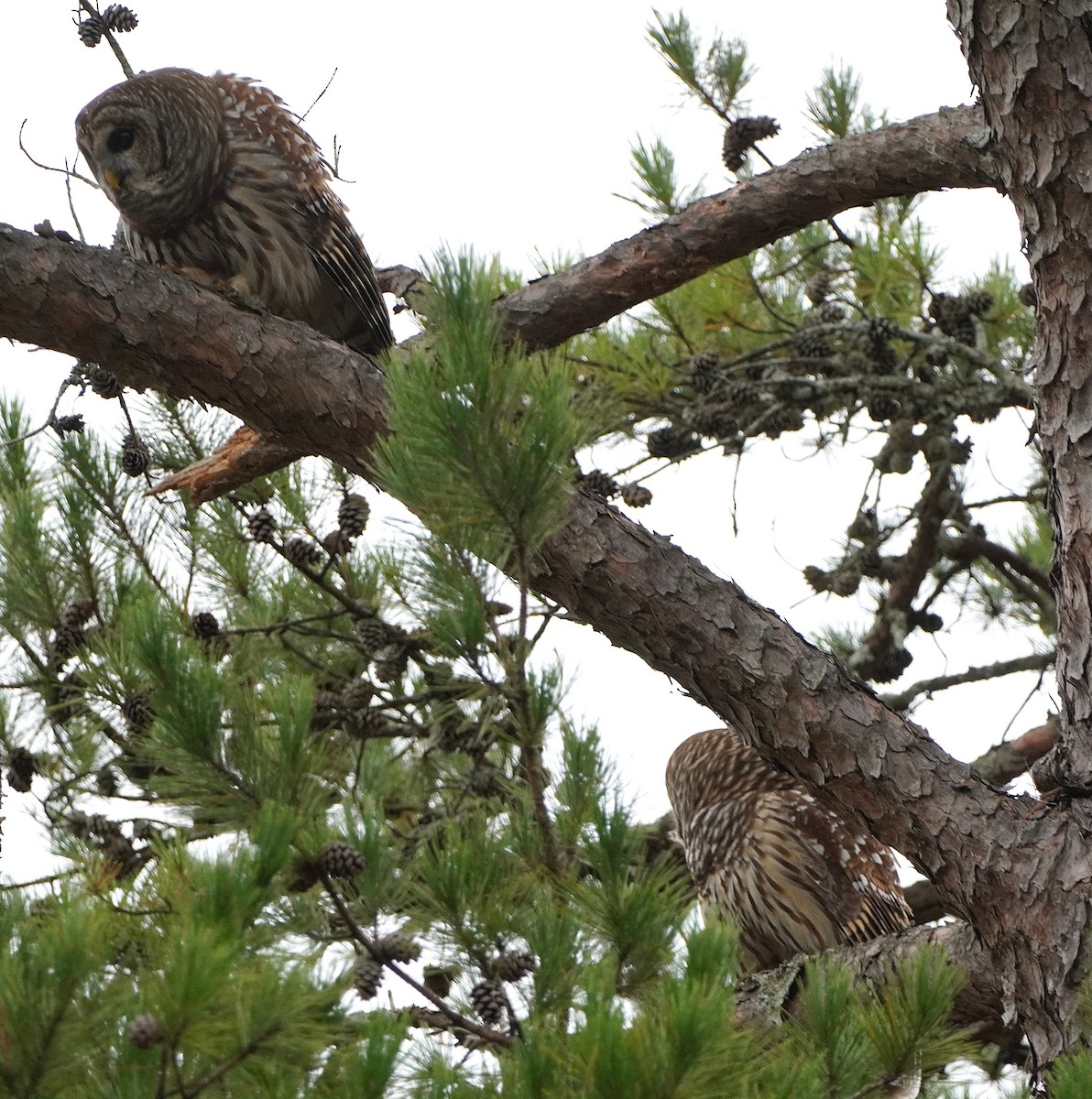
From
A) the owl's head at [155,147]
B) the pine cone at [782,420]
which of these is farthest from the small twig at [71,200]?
the pine cone at [782,420]

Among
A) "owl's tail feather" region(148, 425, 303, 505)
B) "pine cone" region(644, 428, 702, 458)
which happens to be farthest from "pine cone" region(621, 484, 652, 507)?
"owl's tail feather" region(148, 425, 303, 505)

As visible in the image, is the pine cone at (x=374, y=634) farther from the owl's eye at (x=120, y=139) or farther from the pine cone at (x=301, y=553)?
the owl's eye at (x=120, y=139)

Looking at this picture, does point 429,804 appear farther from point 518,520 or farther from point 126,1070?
point 126,1070

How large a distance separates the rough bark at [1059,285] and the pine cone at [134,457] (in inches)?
78.6

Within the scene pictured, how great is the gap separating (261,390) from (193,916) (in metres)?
1.12

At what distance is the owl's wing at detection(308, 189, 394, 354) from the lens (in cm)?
359

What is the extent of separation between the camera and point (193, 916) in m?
1.47

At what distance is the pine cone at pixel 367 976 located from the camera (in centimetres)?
228

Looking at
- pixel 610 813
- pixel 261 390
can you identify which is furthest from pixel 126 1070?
pixel 261 390

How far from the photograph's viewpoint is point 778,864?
3.79m

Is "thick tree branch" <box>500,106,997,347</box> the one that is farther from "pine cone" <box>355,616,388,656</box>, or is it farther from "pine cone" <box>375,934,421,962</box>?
"pine cone" <box>375,934,421,962</box>

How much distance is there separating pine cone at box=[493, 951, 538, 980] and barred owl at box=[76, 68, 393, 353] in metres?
1.94

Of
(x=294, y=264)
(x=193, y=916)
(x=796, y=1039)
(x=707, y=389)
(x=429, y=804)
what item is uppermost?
(x=294, y=264)

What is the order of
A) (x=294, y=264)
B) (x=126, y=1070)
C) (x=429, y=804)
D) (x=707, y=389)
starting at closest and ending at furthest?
1. (x=126, y=1070)
2. (x=429, y=804)
3. (x=294, y=264)
4. (x=707, y=389)
